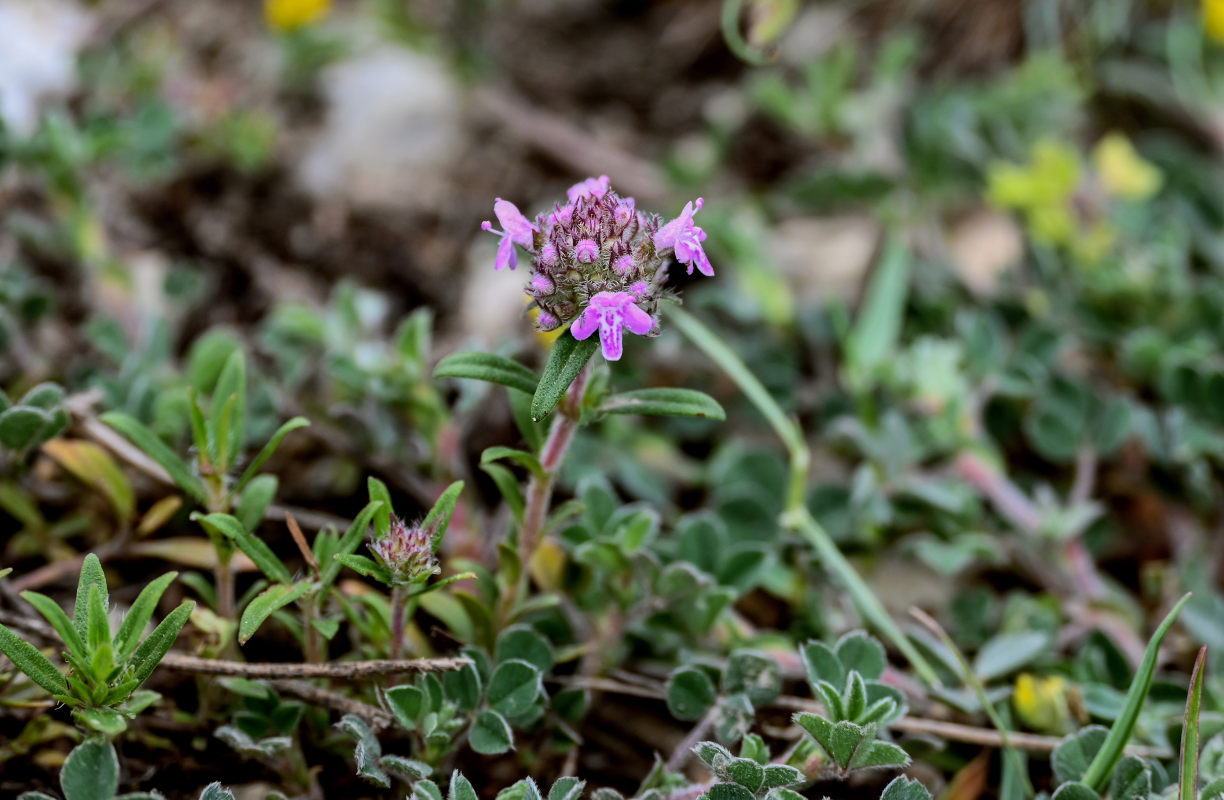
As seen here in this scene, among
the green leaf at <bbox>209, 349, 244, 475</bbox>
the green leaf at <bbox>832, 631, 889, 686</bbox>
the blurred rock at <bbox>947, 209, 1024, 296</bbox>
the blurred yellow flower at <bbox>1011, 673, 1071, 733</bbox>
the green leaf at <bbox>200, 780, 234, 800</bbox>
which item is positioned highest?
the blurred rock at <bbox>947, 209, 1024, 296</bbox>

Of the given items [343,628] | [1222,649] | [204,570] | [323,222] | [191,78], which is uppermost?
[191,78]

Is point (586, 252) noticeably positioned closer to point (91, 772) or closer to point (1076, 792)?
point (91, 772)

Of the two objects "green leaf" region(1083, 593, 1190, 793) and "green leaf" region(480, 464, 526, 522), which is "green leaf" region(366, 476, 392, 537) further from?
"green leaf" region(1083, 593, 1190, 793)

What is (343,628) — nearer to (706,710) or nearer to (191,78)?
(706,710)

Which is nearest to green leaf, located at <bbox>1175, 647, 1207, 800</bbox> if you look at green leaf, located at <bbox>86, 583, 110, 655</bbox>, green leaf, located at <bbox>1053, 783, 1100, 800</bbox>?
green leaf, located at <bbox>1053, 783, 1100, 800</bbox>

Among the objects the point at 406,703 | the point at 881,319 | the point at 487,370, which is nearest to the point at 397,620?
the point at 406,703

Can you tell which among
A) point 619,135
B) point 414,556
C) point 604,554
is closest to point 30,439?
point 414,556
